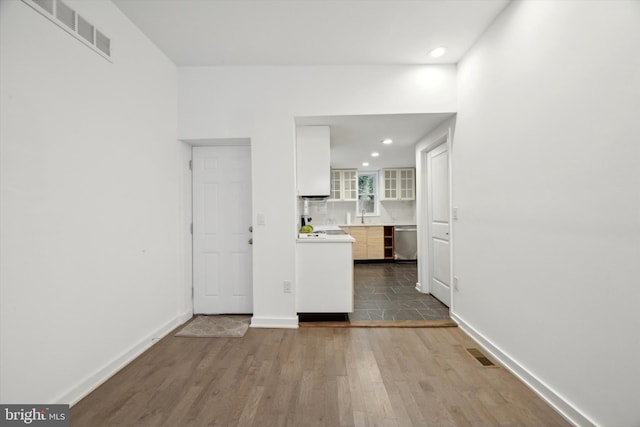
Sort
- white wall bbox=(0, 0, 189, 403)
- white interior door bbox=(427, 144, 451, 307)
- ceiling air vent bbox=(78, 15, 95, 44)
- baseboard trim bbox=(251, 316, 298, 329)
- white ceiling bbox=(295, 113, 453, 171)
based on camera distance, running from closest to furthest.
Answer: white wall bbox=(0, 0, 189, 403)
ceiling air vent bbox=(78, 15, 95, 44)
baseboard trim bbox=(251, 316, 298, 329)
white ceiling bbox=(295, 113, 453, 171)
white interior door bbox=(427, 144, 451, 307)

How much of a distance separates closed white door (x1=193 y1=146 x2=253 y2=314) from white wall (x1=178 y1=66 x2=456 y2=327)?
1.23 feet

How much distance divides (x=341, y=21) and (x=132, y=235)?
2561mm

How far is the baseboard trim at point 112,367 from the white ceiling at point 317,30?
2.67 meters

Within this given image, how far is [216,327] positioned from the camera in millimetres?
2877

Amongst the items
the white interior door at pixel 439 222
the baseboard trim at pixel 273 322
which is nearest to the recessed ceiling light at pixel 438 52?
the white interior door at pixel 439 222

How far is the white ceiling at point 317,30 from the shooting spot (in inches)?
82.4

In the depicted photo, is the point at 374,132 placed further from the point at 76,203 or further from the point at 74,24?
the point at 76,203

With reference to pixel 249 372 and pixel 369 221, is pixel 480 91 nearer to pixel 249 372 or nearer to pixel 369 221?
pixel 249 372

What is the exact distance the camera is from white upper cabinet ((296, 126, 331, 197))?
333cm

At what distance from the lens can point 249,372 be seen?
207 cm

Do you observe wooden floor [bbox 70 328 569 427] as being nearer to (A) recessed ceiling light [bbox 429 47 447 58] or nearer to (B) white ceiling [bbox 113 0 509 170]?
(B) white ceiling [bbox 113 0 509 170]

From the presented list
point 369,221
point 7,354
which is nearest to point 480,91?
point 7,354

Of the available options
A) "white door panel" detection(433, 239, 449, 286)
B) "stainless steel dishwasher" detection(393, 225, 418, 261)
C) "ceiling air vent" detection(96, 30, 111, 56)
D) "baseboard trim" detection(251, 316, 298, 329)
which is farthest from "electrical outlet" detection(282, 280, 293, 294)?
"stainless steel dishwasher" detection(393, 225, 418, 261)

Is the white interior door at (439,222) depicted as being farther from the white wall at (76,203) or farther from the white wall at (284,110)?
the white wall at (76,203)
